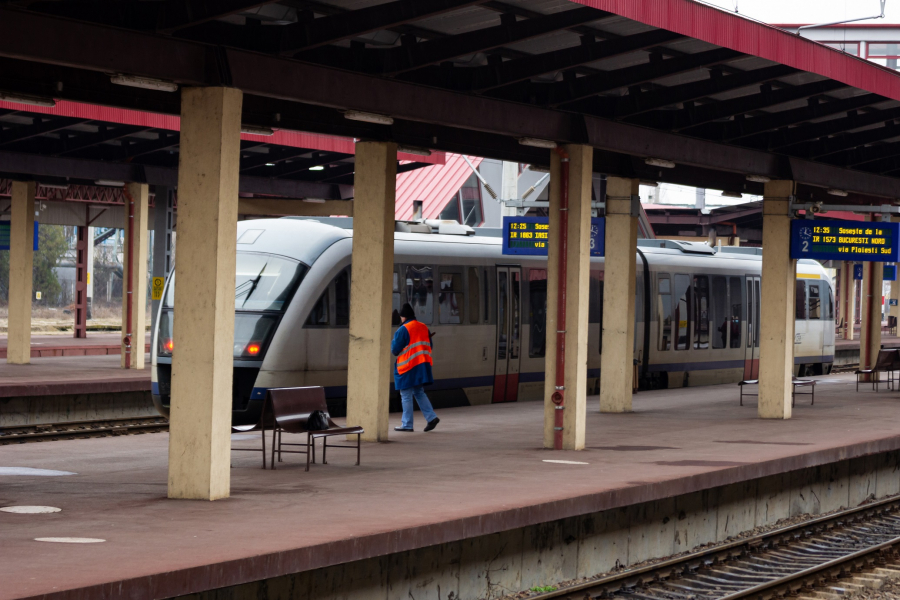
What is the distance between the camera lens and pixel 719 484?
1098 cm

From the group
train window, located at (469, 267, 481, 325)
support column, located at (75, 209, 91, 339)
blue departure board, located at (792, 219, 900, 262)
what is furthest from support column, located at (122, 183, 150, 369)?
blue departure board, located at (792, 219, 900, 262)

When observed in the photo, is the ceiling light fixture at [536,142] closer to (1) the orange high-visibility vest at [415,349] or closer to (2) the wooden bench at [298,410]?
(1) the orange high-visibility vest at [415,349]

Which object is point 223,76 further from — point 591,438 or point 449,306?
point 449,306

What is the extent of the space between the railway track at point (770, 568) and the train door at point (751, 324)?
44.4 ft

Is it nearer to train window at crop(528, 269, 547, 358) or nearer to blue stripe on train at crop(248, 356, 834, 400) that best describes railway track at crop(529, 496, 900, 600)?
blue stripe on train at crop(248, 356, 834, 400)

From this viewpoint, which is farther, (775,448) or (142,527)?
(775,448)

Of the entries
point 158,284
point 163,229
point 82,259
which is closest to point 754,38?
point 158,284

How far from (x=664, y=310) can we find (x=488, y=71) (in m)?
12.1

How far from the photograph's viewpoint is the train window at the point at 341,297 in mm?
16234

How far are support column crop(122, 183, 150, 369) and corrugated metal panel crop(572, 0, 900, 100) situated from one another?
14.7 metres

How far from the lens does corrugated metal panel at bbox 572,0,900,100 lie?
32.9ft

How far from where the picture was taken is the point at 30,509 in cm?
844

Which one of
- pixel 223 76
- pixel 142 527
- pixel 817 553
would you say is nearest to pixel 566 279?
pixel 817 553

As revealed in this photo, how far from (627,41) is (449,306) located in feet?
25.1
